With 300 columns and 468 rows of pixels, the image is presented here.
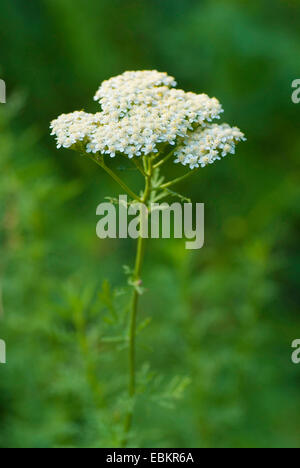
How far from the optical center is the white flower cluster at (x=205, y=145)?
1.74 meters

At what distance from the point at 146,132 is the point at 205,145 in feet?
0.69

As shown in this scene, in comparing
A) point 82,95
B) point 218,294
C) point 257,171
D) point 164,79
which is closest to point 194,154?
point 164,79

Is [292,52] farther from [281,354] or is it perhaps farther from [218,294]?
[281,354]

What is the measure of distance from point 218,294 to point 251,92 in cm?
199

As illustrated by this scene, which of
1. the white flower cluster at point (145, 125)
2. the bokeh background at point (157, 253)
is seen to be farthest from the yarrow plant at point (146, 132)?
the bokeh background at point (157, 253)

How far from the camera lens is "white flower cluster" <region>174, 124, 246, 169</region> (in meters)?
1.74

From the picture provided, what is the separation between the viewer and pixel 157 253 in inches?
186

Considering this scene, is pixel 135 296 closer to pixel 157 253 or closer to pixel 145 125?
pixel 145 125
